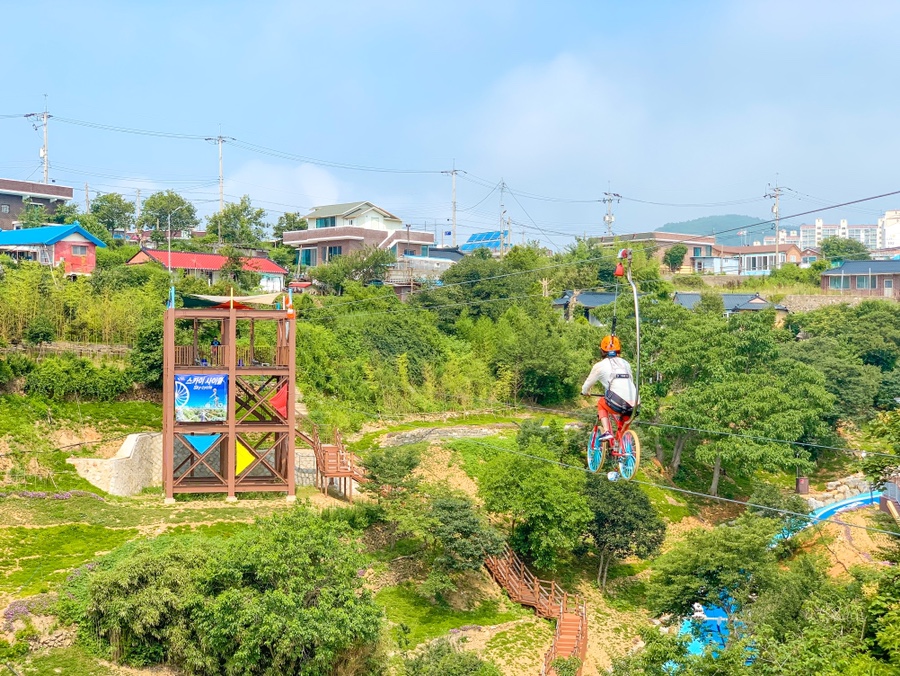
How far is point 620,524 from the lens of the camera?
25.4 meters

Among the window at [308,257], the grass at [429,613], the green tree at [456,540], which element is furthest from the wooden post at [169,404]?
the window at [308,257]

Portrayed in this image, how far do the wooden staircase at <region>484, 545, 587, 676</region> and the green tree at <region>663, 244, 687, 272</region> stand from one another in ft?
135

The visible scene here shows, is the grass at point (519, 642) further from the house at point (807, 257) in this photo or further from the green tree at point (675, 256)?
the house at point (807, 257)

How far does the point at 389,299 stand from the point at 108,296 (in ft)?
40.1

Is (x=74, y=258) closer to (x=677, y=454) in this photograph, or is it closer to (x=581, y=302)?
(x=581, y=302)

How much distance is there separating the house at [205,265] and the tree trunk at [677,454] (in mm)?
19717

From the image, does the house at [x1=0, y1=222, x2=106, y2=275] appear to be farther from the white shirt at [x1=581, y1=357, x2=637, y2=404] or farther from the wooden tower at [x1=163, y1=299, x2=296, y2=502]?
the white shirt at [x1=581, y1=357, x2=637, y2=404]

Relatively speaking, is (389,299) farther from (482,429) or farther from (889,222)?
(889,222)

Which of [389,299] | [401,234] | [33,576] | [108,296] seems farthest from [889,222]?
[33,576]

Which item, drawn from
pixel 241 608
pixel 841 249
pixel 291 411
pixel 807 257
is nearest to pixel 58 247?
pixel 291 411

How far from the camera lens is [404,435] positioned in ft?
106

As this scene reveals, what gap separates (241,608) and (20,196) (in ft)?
144

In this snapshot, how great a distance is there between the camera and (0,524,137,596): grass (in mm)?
18500

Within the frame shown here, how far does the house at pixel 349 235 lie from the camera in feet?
175
